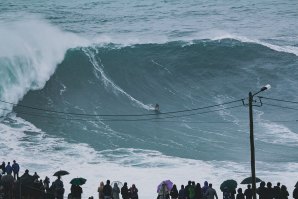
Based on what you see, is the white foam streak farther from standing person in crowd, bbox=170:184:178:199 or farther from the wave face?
standing person in crowd, bbox=170:184:178:199

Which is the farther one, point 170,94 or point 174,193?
point 170,94

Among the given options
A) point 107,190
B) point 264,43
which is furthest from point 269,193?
point 264,43

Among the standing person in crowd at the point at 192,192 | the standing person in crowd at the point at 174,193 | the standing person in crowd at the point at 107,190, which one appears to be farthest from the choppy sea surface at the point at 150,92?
the standing person in crowd at the point at 192,192

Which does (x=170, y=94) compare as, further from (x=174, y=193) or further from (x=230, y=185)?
(x=230, y=185)

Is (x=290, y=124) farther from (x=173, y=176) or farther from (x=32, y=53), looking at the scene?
→ (x=32, y=53)

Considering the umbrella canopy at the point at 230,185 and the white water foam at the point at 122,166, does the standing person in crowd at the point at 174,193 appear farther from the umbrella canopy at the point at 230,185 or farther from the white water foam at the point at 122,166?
the white water foam at the point at 122,166
